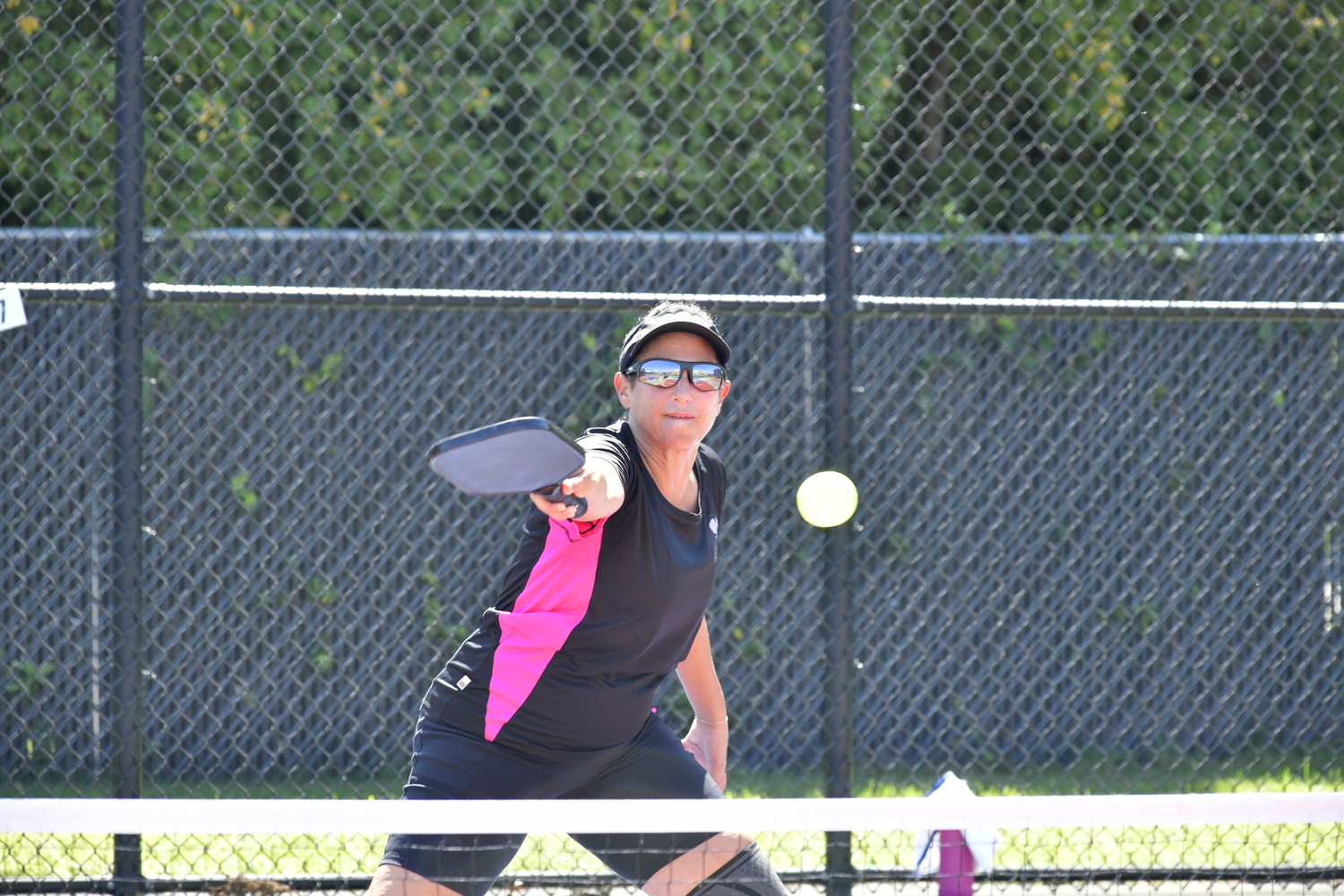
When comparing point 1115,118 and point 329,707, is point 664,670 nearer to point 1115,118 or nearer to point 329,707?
point 329,707

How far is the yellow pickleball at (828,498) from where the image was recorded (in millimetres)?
3086

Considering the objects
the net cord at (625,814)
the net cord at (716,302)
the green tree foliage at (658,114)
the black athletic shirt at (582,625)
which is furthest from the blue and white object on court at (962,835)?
the green tree foliage at (658,114)

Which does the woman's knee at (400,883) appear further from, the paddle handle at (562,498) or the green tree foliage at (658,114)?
the green tree foliage at (658,114)

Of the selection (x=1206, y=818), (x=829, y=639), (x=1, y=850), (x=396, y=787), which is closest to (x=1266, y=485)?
(x=829, y=639)

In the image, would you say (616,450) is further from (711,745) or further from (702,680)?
(711,745)

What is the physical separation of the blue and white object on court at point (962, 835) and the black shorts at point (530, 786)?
80cm

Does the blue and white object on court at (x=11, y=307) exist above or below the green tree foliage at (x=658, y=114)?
below

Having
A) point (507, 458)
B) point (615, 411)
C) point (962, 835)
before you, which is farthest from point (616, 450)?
point (615, 411)

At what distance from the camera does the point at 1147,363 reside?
504 cm

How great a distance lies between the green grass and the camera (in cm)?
351

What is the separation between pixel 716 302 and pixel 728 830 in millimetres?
1663

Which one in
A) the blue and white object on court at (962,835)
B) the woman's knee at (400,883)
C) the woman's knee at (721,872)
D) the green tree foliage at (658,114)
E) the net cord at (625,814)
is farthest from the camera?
the green tree foliage at (658,114)

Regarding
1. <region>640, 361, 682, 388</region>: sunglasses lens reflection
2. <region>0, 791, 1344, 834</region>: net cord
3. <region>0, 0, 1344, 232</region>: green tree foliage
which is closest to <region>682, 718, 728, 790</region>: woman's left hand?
<region>0, 791, 1344, 834</region>: net cord

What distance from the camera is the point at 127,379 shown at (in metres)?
3.12
